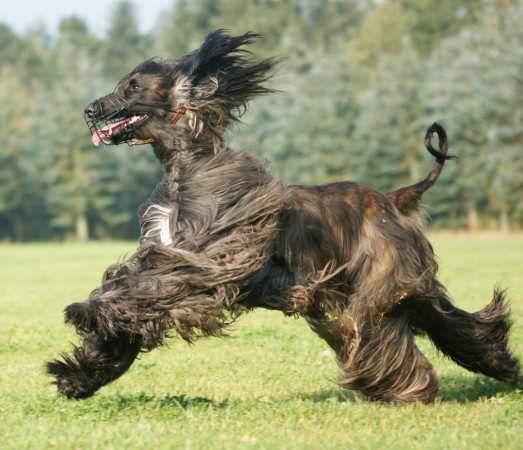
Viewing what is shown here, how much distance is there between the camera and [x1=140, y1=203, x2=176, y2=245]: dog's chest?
491 cm

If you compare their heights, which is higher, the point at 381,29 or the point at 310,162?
the point at 381,29

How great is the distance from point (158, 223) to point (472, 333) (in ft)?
6.68

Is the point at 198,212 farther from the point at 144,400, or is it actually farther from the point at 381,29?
the point at 381,29

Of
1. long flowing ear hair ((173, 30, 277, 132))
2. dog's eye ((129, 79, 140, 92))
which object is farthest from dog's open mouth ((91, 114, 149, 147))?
long flowing ear hair ((173, 30, 277, 132))

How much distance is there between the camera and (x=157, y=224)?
196 inches

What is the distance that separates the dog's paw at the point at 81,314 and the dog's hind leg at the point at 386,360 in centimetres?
145

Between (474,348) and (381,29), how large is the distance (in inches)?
2894

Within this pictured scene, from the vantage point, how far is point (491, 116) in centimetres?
3800

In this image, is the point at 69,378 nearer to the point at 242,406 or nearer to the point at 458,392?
the point at 242,406

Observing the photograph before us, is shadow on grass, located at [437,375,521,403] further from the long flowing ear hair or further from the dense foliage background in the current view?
the dense foliage background

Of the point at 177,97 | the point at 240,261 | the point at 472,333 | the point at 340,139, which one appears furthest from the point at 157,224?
the point at 340,139

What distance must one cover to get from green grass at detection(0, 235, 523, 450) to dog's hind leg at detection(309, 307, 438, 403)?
112 millimetres

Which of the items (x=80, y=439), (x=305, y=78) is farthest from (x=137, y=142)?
(x=305, y=78)

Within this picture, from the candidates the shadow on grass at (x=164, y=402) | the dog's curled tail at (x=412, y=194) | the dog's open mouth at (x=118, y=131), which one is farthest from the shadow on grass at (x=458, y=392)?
the dog's open mouth at (x=118, y=131)
